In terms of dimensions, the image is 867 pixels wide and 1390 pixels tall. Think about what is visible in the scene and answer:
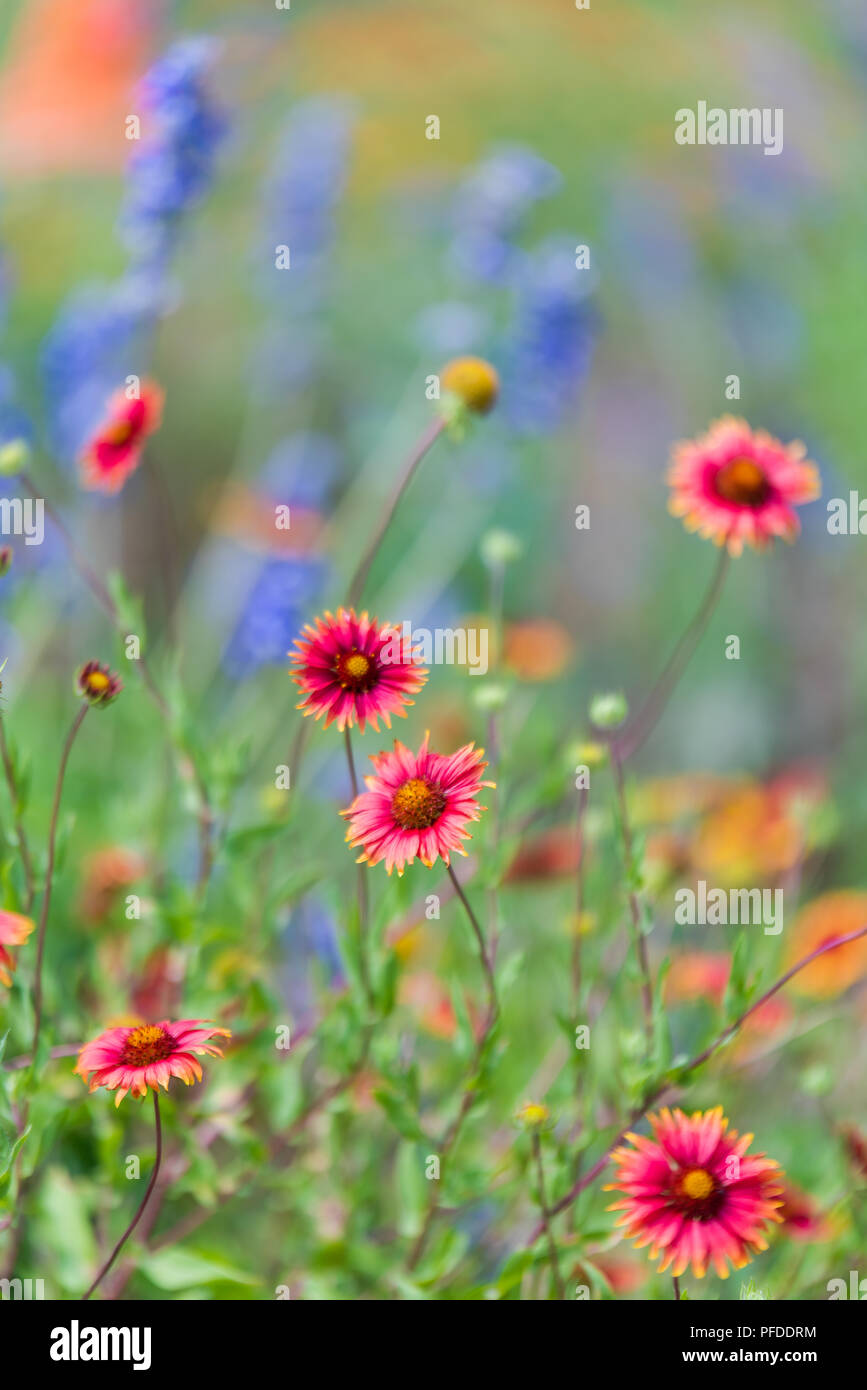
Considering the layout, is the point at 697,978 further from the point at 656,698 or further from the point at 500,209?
the point at 500,209

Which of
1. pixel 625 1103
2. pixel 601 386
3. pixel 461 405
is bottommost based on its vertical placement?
pixel 625 1103

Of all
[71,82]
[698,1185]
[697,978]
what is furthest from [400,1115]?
[71,82]

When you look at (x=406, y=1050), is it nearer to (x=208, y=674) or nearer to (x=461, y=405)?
(x=461, y=405)

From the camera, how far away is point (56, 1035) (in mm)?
1185

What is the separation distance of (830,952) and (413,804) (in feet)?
3.17

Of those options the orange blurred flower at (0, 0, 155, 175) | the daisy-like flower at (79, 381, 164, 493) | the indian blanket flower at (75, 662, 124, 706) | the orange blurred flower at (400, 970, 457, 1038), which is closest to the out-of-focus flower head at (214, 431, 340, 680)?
the orange blurred flower at (400, 970, 457, 1038)

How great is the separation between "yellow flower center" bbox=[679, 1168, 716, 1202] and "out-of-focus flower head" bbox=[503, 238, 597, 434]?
49.8 inches

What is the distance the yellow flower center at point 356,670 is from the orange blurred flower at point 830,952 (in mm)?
880

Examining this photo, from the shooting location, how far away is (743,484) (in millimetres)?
1210

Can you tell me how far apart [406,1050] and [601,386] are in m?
2.87

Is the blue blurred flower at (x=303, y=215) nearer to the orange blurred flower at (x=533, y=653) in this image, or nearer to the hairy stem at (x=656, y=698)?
the orange blurred flower at (x=533, y=653)

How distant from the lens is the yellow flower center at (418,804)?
91cm

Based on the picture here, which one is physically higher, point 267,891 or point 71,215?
point 71,215

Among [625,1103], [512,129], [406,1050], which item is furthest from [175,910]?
[512,129]
